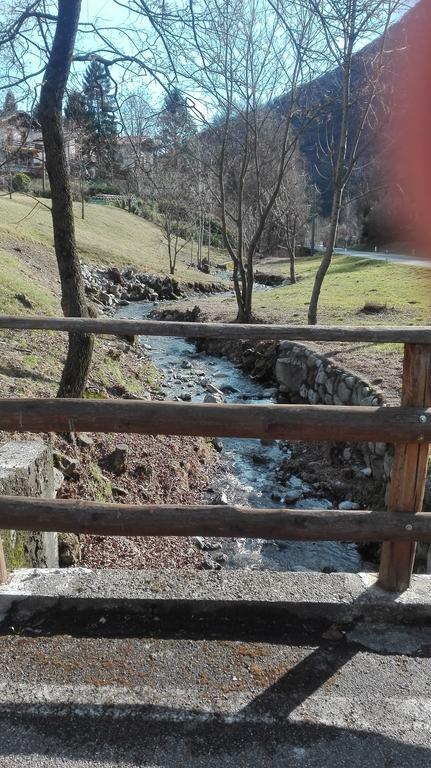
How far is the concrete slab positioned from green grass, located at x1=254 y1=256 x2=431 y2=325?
1191 centimetres

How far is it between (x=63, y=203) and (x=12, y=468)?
410cm

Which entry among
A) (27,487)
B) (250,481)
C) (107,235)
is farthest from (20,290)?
(107,235)

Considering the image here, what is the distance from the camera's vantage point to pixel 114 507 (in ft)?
8.72

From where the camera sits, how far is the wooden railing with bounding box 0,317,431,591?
8.32 ft

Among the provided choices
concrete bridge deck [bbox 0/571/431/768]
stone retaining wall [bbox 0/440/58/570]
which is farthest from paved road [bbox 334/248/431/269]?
concrete bridge deck [bbox 0/571/431/768]

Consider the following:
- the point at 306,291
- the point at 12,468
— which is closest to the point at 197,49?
the point at 12,468

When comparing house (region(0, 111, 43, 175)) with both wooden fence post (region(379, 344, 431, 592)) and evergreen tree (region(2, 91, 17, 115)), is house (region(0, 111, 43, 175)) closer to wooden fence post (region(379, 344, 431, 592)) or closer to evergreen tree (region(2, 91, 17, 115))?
evergreen tree (region(2, 91, 17, 115))

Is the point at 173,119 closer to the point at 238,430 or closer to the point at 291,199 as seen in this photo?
the point at 238,430

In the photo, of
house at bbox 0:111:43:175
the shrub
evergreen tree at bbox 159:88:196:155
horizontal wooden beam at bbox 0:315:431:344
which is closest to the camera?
horizontal wooden beam at bbox 0:315:431:344

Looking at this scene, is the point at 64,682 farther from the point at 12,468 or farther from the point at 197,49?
the point at 197,49

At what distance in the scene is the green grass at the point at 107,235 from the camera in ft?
94.6

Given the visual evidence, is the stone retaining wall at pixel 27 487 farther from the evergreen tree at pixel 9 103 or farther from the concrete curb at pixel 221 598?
the evergreen tree at pixel 9 103

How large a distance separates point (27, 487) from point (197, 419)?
179 centimetres

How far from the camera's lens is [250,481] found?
312 inches
